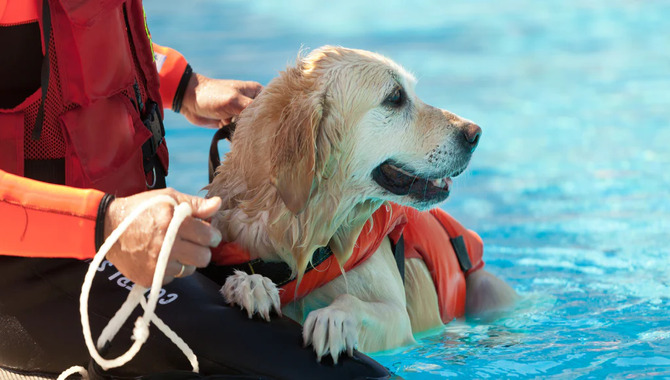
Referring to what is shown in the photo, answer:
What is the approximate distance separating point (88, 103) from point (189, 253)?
86 centimetres

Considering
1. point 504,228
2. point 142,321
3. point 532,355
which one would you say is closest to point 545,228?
point 504,228

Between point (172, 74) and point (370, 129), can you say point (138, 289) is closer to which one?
point (370, 129)

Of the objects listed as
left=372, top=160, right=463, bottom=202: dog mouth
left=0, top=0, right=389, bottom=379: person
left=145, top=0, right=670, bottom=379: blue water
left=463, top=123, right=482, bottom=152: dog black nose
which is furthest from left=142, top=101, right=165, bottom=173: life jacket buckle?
left=463, top=123, right=482, bottom=152: dog black nose

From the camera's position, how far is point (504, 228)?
5.73 metres

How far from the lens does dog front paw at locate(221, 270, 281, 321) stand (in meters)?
2.60

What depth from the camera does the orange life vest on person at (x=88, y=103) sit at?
2539 mm

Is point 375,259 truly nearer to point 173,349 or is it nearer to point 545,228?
point 173,349

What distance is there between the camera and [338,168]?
2.95 meters

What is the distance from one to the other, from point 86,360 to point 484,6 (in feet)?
33.2

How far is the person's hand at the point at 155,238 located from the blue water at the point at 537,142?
117 centimetres

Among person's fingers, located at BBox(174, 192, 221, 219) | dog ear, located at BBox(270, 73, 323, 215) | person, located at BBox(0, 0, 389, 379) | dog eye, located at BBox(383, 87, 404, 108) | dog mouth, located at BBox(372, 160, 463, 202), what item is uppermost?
dog eye, located at BBox(383, 87, 404, 108)

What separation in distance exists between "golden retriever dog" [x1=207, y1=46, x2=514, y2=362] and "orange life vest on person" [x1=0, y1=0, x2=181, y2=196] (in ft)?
1.26

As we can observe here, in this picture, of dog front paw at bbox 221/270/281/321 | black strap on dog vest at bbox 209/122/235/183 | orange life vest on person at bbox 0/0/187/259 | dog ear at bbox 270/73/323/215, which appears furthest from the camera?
black strap on dog vest at bbox 209/122/235/183

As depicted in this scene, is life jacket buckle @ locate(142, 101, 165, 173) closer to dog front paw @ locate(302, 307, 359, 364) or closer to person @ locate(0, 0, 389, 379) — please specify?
person @ locate(0, 0, 389, 379)
